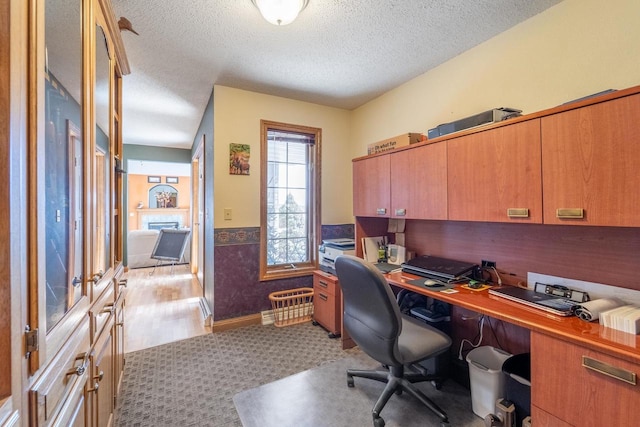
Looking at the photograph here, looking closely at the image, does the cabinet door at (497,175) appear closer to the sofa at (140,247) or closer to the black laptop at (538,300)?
the black laptop at (538,300)

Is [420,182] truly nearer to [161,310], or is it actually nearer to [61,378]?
[61,378]

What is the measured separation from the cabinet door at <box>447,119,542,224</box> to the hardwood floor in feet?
8.59

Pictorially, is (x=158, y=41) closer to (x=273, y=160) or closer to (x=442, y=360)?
(x=273, y=160)

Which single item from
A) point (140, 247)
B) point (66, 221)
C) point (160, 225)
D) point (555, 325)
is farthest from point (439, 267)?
point (160, 225)

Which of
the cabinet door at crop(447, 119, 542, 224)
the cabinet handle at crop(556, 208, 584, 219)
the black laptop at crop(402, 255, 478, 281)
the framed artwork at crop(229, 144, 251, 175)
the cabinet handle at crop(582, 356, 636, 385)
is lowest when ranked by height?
the cabinet handle at crop(582, 356, 636, 385)

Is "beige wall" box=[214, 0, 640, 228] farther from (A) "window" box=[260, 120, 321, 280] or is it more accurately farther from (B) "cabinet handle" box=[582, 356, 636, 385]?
(B) "cabinet handle" box=[582, 356, 636, 385]

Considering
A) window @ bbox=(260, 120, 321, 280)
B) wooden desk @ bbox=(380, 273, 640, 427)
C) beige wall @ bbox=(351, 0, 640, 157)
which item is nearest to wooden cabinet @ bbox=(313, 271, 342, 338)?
window @ bbox=(260, 120, 321, 280)

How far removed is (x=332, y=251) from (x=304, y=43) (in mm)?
1815

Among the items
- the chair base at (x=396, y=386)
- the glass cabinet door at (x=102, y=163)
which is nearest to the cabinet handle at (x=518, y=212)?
the chair base at (x=396, y=386)

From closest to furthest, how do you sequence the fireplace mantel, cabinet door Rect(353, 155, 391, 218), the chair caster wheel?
the chair caster wheel → cabinet door Rect(353, 155, 391, 218) → the fireplace mantel

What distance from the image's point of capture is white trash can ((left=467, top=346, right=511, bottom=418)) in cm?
154

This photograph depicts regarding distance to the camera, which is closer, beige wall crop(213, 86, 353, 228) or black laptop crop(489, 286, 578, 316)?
black laptop crop(489, 286, 578, 316)

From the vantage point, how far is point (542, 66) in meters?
1.72

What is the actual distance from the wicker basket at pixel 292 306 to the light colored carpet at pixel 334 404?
2.97ft
